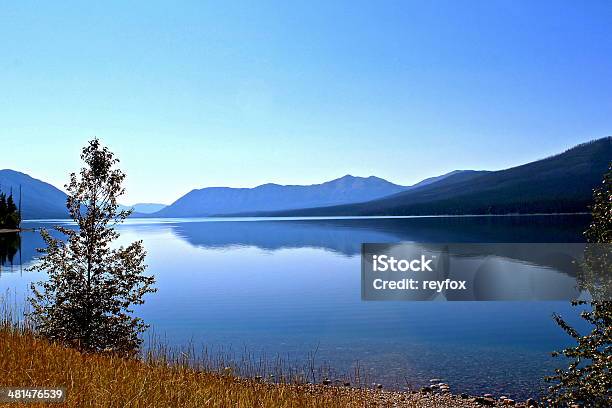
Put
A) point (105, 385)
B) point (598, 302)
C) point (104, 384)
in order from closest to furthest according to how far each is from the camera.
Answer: point (105, 385) < point (104, 384) < point (598, 302)

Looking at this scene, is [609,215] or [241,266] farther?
[241,266]

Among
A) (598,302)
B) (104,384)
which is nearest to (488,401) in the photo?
(598,302)

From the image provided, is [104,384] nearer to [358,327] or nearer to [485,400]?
[485,400]

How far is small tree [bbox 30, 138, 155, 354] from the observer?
65.2 ft

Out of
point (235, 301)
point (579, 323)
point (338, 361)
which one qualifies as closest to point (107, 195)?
point (338, 361)

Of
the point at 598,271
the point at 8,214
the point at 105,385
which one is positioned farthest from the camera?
the point at 8,214

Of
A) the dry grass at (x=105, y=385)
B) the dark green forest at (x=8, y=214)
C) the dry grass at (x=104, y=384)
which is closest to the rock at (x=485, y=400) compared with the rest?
the dry grass at (x=104, y=384)

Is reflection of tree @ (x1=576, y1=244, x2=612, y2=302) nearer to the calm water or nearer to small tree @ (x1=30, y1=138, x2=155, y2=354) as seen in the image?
the calm water

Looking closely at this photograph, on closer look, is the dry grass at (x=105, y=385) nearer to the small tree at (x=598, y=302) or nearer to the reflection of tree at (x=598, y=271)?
the small tree at (x=598, y=302)

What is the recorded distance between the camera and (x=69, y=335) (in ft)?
65.0

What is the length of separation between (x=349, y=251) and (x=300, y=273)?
3498 cm

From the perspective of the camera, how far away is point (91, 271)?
66.7ft

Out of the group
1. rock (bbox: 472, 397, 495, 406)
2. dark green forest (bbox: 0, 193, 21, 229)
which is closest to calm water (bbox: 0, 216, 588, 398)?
rock (bbox: 472, 397, 495, 406)

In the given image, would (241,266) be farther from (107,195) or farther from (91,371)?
(91,371)
